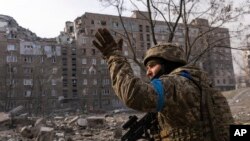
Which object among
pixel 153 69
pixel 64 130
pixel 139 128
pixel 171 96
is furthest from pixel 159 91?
pixel 64 130

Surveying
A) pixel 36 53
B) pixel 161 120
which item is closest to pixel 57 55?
pixel 36 53

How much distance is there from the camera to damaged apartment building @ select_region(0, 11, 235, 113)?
62281 millimetres

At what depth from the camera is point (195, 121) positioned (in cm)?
227

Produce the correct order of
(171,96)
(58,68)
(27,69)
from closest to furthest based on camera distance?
A: (171,96)
(27,69)
(58,68)

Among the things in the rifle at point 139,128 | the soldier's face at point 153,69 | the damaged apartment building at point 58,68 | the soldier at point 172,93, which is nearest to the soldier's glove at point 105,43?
the soldier at point 172,93

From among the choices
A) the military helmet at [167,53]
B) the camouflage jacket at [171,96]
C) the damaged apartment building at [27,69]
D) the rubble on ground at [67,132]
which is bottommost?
the rubble on ground at [67,132]

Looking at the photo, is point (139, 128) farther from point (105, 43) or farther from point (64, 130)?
point (64, 130)

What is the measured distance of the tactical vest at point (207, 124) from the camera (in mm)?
2279

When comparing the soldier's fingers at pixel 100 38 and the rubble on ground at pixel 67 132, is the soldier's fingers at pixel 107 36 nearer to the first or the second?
the soldier's fingers at pixel 100 38

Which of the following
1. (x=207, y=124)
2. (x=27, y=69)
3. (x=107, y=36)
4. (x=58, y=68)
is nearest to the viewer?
(x=107, y=36)

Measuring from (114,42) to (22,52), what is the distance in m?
66.5

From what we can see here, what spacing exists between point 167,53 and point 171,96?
40 cm

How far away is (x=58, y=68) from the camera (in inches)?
2709

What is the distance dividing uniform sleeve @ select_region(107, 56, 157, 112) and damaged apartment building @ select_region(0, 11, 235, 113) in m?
57.0
